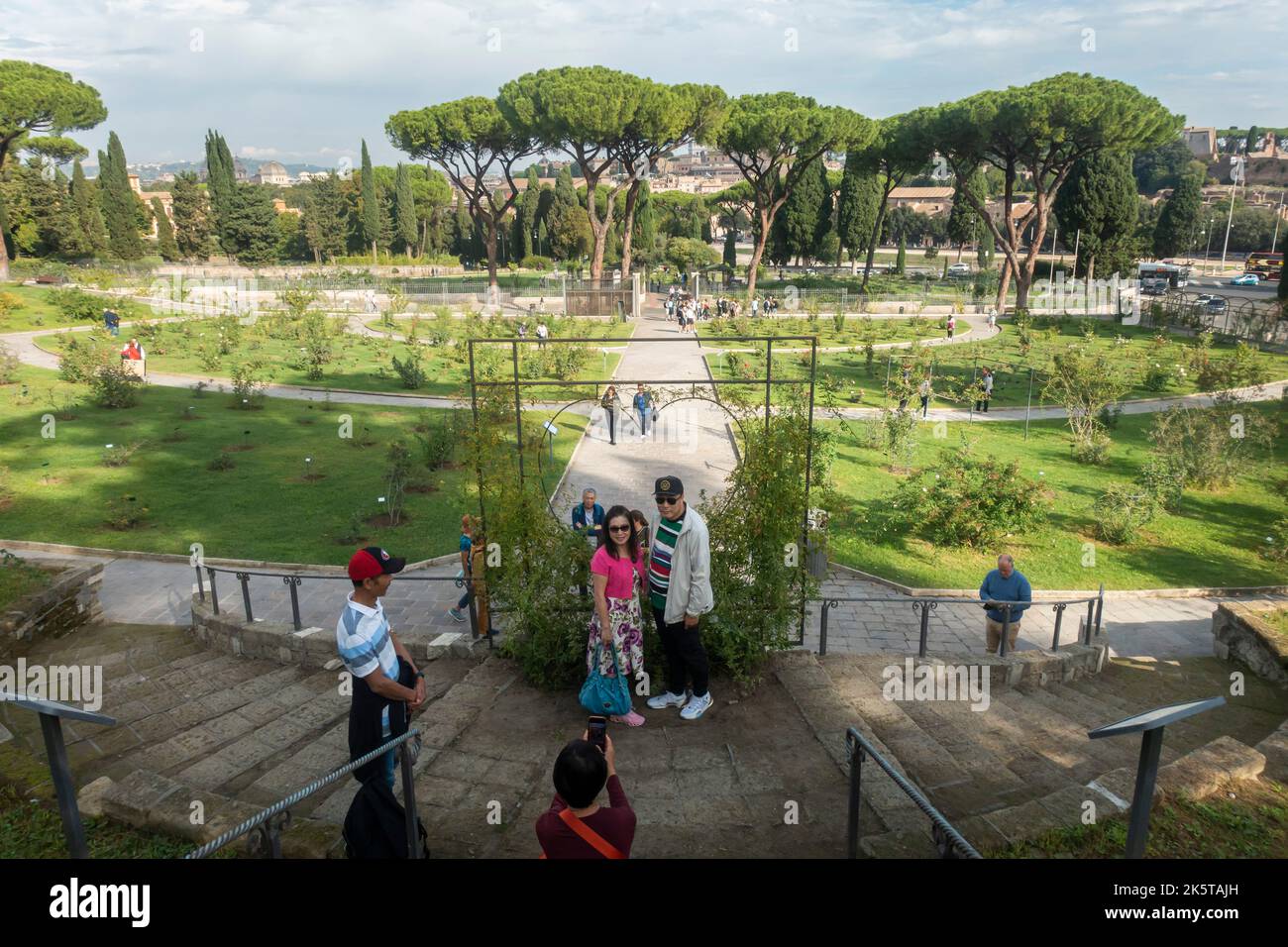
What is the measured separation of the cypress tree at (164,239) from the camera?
57281mm

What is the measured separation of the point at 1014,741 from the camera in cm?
596

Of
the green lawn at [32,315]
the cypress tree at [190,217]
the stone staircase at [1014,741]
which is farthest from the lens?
the cypress tree at [190,217]

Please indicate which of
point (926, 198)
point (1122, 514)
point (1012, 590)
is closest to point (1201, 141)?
point (926, 198)

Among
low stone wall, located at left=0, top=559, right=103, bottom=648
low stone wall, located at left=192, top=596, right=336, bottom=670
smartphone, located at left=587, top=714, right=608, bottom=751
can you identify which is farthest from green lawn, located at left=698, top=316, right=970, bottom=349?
smartphone, located at left=587, top=714, right=608, bottom=751

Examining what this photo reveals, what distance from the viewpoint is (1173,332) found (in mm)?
32562

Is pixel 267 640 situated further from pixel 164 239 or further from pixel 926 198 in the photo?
pixel 926 198

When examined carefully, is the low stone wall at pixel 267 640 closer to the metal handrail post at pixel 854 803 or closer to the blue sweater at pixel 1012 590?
the metal handrail post at pixel 854 803

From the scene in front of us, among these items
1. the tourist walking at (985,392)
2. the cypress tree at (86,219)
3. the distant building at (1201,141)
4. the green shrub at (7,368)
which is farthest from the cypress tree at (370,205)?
the distant building at (1201,141)

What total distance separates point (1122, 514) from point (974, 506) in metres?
2.32

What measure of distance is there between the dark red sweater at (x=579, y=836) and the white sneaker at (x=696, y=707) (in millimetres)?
2593

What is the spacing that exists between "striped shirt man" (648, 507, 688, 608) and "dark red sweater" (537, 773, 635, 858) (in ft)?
8.27
